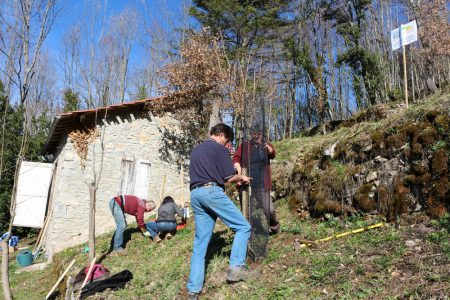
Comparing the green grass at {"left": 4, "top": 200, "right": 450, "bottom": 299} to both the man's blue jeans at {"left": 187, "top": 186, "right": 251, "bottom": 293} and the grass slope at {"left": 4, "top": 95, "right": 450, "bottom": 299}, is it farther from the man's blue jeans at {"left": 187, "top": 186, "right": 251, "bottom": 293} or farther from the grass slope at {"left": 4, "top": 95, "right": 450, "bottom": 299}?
the man's blue jeans at {"left": 187, "top": 186, "right": 251, "bottom": 293}

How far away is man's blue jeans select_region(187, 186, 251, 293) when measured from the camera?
13.2 ft

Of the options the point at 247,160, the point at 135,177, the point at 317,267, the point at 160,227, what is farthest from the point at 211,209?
the point at 135,177

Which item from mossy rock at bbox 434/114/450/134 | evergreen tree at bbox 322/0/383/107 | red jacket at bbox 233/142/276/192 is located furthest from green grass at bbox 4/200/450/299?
evergreen tree at bbox 322/0/383/107

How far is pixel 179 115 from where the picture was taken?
1319 cm

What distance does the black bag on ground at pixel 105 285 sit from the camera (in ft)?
17.4

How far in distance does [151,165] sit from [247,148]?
8.23m

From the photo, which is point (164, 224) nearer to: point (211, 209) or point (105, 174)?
point (211, 209)

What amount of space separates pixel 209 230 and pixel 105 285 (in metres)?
2.16

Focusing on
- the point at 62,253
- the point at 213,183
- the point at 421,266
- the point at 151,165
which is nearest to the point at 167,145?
the point at 151,165

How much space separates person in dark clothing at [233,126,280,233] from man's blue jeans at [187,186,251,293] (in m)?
0.80

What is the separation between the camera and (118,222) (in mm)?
7906

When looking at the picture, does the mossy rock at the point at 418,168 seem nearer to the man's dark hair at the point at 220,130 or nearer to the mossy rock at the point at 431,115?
the mossy rock at the point at 431,115

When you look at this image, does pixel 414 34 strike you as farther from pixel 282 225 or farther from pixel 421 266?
pixel 421 266

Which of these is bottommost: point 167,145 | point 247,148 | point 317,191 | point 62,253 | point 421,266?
point 62,253
